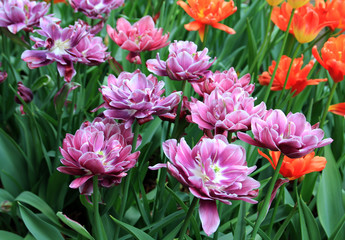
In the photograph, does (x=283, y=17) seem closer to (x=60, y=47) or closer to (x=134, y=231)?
(x=60, y=47)

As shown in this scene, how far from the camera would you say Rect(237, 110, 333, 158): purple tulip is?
2.08ft

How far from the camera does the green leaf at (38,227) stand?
35.7 inches

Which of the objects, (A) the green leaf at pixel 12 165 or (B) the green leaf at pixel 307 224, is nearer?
(B) the green leaf at pixel 307 224

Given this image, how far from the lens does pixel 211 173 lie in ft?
2.07

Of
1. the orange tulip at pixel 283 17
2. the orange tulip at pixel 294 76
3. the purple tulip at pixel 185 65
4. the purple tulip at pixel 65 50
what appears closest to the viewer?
the purple tulip at pixel 185 65

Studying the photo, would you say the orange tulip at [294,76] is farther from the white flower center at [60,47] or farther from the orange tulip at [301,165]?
the white flower center at [60,47]

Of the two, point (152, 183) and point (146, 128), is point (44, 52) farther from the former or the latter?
point (152, 183)

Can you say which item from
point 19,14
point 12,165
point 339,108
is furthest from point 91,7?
point 339,108

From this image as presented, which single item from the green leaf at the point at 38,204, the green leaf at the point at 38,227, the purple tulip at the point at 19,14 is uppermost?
the purple tulip at the point at 19,14

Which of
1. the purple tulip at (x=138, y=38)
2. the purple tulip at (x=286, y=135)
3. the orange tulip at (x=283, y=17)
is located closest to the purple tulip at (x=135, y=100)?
the purple tulip at (x=286, y=135)

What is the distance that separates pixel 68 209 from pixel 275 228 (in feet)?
2.10

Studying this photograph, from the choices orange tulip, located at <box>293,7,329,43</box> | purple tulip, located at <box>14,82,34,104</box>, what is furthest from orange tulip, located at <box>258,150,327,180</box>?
purple tulip, located at <box>14,82,34,104</box>

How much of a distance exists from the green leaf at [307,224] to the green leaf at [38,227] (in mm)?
547

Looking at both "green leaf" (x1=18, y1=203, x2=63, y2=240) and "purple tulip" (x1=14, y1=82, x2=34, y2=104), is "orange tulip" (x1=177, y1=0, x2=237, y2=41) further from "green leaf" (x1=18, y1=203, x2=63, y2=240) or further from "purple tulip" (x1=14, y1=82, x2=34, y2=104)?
"green leaf" (x1=18, y1=203, x2=63, y2=240)
